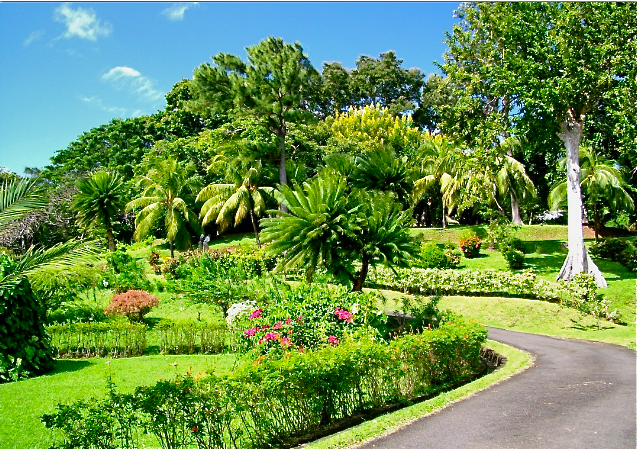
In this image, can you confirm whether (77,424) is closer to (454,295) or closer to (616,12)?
(454,295)

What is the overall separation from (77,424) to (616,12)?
22.5 m

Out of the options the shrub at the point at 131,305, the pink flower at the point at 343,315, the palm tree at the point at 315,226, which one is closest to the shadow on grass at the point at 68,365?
the shrub at the point at 131,305

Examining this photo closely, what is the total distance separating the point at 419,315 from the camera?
1241 cm

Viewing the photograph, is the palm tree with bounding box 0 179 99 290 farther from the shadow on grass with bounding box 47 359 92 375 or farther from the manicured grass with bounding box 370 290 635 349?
the manicured grass with bounding box 370 290 635 349

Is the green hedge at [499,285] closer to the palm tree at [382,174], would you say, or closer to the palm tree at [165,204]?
the palm tree at [382,174]

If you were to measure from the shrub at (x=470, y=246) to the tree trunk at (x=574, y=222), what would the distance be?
23.8ft

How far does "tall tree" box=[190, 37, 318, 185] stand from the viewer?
28.7 m

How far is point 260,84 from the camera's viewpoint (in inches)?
1128

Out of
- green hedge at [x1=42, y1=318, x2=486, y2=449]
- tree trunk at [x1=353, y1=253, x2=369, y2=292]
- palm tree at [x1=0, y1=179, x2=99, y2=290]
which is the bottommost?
green hedge at [x1=42, y1=318, x2=486, y2=449]

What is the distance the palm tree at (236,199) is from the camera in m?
34.5

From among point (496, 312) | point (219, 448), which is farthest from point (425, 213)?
point (219, 448)

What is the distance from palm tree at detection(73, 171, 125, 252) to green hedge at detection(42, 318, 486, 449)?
917 inches

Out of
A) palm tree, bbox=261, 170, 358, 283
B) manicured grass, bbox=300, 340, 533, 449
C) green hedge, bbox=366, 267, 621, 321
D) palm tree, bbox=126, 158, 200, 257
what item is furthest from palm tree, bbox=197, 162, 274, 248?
manicured grass, bbox=300, 340, 533, 449

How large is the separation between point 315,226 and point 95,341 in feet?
19.7
